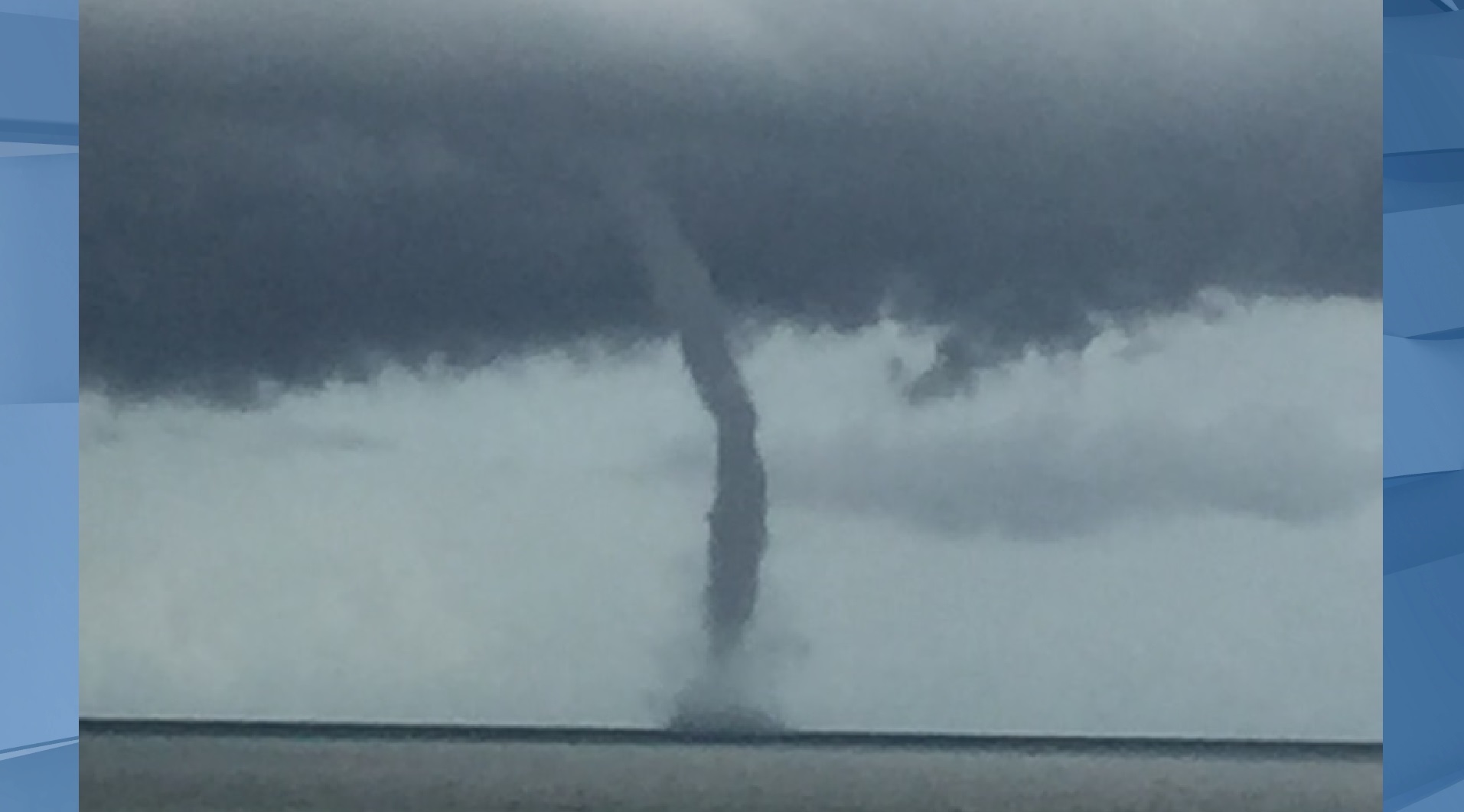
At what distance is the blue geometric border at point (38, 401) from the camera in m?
2.38

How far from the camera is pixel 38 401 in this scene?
242 centimetres

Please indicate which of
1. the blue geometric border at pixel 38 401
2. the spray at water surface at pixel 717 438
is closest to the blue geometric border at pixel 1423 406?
the spray at water surface at pixel 717 438

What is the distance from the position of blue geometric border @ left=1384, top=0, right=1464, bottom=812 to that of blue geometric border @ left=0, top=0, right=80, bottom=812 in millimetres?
2676

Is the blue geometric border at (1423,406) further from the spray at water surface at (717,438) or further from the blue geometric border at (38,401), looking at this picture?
the blue geometric border at (38,401)

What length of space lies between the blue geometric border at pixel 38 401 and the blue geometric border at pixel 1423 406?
2676 mm

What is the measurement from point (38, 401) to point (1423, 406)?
286 centimetres

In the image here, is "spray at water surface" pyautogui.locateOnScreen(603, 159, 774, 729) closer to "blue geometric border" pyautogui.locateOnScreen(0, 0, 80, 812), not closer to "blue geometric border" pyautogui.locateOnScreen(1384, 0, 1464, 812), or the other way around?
"blue geometric border" pyautogui.locateOnScreen(0, 0, 80, 812)

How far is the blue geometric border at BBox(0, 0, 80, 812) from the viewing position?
238cm

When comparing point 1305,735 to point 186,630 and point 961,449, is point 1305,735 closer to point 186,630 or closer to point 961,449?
point 961,449

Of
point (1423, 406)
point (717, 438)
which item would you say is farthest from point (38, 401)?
point (1423, 406)

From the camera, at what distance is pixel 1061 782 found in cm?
234

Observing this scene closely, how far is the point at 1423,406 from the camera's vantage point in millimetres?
2439

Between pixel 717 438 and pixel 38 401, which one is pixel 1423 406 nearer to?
pixel 717 438

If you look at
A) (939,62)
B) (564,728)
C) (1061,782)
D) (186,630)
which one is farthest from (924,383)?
(186,630)
